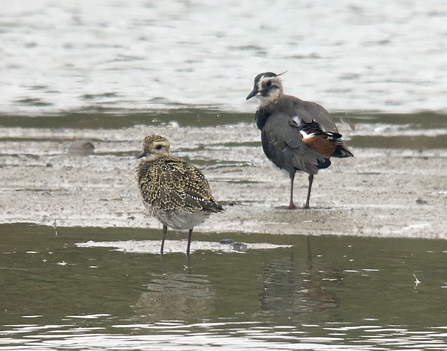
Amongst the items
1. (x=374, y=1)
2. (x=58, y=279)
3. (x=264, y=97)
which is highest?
(x=374, y=1)

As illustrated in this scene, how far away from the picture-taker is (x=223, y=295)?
736cm

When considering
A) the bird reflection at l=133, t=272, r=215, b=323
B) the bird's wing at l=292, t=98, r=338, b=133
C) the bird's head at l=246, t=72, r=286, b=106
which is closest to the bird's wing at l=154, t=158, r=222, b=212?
the bird reflection at l=133, t=272, r=215, b=323

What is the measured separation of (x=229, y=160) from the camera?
13.5 metres

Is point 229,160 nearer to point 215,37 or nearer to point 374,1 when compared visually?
point 215,37

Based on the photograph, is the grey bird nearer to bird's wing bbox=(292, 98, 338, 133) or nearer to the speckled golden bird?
bird's wing bbox=(292, 98, 338, 133)

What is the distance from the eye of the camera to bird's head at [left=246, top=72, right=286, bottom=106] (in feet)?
40.2

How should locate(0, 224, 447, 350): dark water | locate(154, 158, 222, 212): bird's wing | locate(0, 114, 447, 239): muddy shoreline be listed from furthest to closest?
1. locate(0, 114, 447, 239): muddy shoreline
2. locate(154, 158, 222, 212): bird's wing
3. locate(0, 224, 447, 350): dark water

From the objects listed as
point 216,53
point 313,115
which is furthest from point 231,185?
point 216,53

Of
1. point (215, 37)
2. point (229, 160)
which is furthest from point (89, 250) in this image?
point (215, 37)

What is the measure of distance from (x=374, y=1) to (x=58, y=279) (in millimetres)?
20482

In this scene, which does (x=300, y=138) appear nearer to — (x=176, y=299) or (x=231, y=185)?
(x=231, y=185)

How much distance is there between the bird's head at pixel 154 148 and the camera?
31.2 feet

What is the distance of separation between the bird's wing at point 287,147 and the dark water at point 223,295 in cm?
174

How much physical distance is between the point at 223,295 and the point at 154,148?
245 cm
